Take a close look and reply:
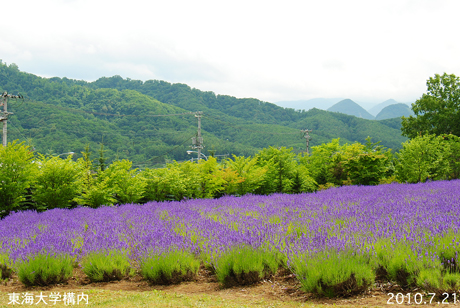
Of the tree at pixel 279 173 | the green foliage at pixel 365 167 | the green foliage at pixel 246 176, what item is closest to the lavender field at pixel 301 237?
the green foliage at pixel 246 176

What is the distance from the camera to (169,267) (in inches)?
157

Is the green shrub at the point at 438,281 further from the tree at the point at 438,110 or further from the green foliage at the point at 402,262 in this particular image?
the tree at the point at 438,110

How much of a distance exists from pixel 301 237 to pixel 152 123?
9734 centimetres

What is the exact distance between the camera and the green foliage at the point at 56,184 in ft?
31.1

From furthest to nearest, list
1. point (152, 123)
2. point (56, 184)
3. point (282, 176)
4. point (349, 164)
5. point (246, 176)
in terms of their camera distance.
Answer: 1. point (152, 123)
2. point (349, 164)
3. point (282, 176)
4. point (246, 176)
5. point (56, 184)

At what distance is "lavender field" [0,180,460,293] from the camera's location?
3.33 metres

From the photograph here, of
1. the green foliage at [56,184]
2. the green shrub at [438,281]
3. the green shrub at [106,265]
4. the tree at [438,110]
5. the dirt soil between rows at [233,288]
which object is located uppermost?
the tree at [438,110]

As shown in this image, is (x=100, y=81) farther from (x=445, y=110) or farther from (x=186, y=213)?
(x=186, y=213)

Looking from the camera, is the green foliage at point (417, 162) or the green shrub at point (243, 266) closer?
the green shrub at point (243, 266)

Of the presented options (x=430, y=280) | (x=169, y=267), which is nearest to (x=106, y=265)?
(x=169, y=267)

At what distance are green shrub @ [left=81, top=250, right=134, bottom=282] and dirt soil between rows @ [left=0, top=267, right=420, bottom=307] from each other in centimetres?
9

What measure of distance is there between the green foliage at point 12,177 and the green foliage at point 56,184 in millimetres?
383

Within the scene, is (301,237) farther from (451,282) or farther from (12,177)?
(12,177)

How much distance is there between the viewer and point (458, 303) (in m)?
2.85
